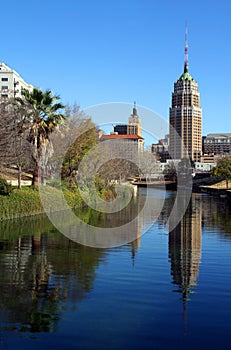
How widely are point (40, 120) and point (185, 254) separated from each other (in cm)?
2186

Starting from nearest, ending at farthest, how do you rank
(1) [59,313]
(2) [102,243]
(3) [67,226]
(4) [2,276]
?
(1) [59,313] → (4) [2,276] → (2) [102,243] → (3) [67,226]

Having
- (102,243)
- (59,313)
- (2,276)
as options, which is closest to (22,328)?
(59,313)

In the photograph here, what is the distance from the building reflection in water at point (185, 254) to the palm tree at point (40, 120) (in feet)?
43.7

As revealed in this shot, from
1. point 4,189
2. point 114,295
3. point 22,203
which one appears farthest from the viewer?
point 22,203

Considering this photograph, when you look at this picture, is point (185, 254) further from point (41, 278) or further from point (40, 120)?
point (40, 120)

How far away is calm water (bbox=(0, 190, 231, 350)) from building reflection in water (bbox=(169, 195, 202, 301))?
38 millimetres

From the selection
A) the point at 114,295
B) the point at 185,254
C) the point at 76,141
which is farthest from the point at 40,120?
the point at 114,295

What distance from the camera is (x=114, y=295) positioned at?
44.8 ft

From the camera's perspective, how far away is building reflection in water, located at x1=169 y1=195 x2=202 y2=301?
1556cm

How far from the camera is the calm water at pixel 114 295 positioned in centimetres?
1027

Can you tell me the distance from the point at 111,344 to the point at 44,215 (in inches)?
1121

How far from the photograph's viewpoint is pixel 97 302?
12836 mm

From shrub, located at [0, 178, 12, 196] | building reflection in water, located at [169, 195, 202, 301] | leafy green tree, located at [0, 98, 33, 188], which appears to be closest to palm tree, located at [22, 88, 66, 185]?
leafy green tree, located at [0, 98, 33, 188]

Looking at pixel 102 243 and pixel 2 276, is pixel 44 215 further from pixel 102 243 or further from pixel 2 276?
pixel 2 276
